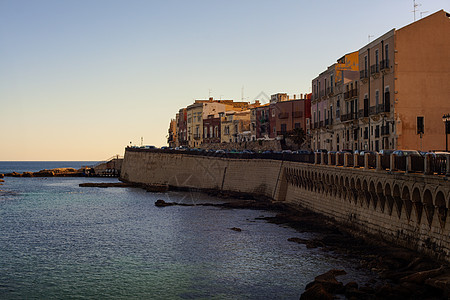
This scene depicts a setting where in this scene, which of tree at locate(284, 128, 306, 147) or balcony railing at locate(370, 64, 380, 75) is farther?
tree at locate(284, 128, 306, 147)

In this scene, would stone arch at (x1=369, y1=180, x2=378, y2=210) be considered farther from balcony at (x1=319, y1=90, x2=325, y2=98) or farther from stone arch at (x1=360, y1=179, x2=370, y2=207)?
balcony at (x1=319, y1=90, x2=325, y2=98)

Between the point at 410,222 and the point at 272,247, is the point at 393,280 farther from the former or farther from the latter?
the point at 272,247

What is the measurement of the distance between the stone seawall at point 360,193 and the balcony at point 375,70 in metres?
11.2

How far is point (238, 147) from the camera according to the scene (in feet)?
370

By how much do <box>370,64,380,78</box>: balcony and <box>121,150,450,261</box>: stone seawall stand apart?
11.2 m

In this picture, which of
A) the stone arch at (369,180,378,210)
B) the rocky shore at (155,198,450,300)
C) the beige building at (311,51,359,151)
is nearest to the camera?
the rocky shore at (155,198,450,300)

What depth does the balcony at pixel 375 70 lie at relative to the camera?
2002 inches

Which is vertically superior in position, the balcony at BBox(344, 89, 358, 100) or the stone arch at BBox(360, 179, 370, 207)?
the balcony at BBox(344, 89, 358, 100)

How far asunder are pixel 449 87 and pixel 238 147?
68.2 meters

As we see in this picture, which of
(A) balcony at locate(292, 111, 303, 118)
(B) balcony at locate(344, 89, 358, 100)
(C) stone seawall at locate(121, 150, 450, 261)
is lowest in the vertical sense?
(C) stone seawall at locate(121, 150, 450, 261)

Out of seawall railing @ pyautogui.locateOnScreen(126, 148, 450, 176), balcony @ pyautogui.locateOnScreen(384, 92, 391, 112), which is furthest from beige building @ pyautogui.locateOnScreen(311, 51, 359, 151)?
balcony @ pyautogui.locateOnScreen(384, 92, 391, 112)

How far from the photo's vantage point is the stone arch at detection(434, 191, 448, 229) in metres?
25.4

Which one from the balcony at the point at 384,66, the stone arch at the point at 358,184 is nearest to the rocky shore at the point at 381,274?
the stone arch at the point at 358,184

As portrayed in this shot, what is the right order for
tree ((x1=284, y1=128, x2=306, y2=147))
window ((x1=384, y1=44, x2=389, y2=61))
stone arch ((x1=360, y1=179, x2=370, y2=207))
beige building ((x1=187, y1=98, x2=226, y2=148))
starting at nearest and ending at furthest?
1. stone arch ((x1=360, y1=179, x2=370, y2=207))
2. window ((x1=384, y1=44, x2=389, y2=61))
3. tree ((x1=284, y1=128, x2=306, y2=147))
4. beige building ((x1=187, y1=98, x2=226, y2=148))
